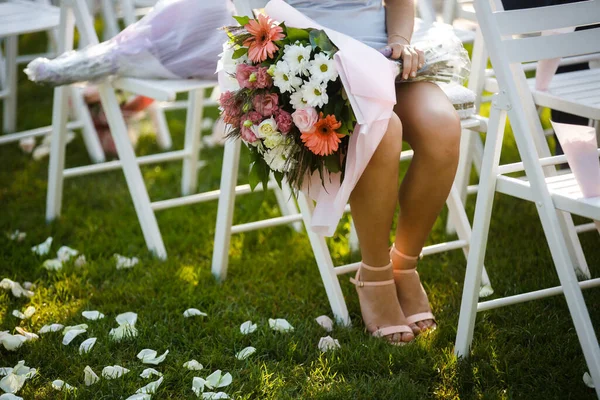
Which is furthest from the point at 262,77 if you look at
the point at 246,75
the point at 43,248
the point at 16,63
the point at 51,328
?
the point at 16,63

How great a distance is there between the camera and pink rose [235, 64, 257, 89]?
204 centimetres

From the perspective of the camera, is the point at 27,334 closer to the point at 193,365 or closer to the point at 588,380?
the point at 193,365

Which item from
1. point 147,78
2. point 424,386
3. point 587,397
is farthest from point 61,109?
point 587,397

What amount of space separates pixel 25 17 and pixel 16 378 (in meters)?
2.00

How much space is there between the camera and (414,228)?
228 cm

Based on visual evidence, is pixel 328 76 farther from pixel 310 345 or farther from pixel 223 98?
pixel 310 345

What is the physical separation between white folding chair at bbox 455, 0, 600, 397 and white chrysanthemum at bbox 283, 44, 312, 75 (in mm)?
440

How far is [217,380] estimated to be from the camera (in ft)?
6.60

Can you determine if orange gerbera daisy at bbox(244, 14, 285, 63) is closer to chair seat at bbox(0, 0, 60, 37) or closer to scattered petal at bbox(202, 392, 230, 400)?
scattered petal at bbox(202, 392, 230, 400)

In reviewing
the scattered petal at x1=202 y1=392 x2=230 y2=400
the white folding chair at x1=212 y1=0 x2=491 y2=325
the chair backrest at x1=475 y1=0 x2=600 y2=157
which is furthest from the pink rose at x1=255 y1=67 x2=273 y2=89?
the scattered petal at x1=202 y1=392 x2=230 y2=400

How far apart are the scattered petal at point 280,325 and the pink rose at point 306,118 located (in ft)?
2.12

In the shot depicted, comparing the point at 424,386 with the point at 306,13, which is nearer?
the point at 424,386

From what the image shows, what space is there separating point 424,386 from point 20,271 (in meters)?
1.55

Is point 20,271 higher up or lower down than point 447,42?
lower down
